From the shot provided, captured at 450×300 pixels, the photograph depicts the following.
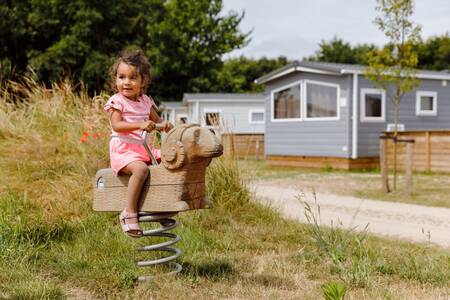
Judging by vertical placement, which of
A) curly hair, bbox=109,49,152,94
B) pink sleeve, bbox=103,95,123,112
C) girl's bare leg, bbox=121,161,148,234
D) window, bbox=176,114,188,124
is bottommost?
girl's bare leg, bbox=121,161,148,234

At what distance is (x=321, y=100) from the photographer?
1786 cm

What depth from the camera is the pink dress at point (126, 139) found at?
3596 millimetres

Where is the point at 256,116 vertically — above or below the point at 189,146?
above

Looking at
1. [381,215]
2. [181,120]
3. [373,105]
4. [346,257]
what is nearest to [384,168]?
[381,215]

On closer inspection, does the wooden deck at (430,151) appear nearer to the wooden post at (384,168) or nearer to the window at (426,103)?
the window at (426,103)

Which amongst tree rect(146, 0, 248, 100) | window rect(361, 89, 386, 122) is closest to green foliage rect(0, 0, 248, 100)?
tree rect(146, 0, 248, 100)

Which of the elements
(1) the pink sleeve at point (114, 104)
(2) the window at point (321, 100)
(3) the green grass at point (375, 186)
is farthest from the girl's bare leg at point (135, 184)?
(2) the window at point (321, 100)

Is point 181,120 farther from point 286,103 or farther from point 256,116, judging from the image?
point 256,116

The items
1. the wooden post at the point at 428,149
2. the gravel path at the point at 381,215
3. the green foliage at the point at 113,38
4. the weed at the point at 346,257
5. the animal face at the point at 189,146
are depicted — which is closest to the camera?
the animal face at the point at 189,146

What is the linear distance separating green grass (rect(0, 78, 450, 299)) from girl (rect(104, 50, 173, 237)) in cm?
55

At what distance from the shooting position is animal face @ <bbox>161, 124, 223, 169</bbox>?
3395 mm

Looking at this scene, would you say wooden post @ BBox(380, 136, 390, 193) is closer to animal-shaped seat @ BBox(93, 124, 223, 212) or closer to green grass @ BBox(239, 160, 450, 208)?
green grass @ BBox(239, 160, 450, 208)

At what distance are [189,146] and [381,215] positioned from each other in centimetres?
504

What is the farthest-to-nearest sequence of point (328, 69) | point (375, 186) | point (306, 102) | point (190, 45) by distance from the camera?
point (190, 45) → point (306, 102) → point (328, 69) → point (375, 186)
